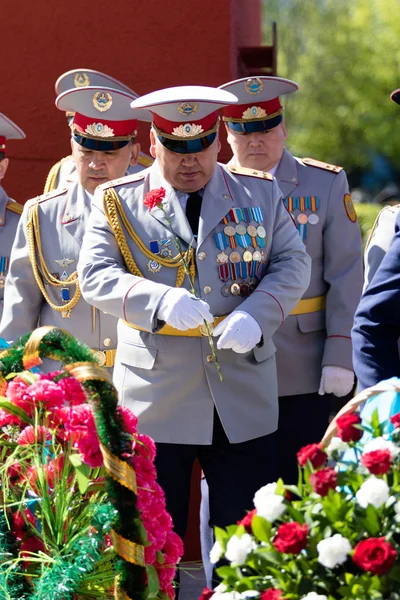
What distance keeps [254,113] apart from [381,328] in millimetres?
1665

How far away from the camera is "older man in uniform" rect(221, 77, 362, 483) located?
438 centimetres

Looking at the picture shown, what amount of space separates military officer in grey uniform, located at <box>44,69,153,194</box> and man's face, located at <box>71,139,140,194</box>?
64 cm

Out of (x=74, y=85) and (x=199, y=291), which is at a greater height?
(x=74, y=85)

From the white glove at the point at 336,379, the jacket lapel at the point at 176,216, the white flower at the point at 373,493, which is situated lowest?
the white glove at the point at 336,379

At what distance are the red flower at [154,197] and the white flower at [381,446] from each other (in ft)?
5.04

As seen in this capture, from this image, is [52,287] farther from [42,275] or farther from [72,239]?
[72,239]

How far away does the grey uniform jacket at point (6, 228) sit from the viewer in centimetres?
490

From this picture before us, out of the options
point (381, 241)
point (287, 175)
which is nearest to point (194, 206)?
point (381, 241)

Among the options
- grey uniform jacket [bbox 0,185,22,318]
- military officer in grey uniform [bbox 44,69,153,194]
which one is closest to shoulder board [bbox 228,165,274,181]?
military officer in grey uniform [bbox 44,69,153,194]

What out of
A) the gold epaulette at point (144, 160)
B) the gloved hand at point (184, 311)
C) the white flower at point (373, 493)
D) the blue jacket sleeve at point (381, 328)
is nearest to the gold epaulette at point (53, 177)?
the gold epaulette at point (144, 160)

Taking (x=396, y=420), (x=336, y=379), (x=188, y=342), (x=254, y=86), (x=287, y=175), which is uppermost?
(x=254, y=86)

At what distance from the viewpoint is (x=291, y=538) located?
2.09m

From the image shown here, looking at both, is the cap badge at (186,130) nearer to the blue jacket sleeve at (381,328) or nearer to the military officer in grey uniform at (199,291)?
the military officer in grey uniform at (199,291)

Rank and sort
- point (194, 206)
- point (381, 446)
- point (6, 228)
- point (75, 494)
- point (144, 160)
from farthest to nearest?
point (144, 160) → point (6, 228) → point (194, 206) → point (75, 494) → point (381, 446)
